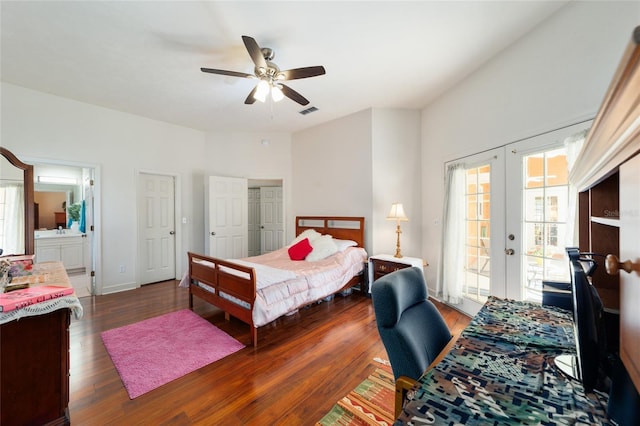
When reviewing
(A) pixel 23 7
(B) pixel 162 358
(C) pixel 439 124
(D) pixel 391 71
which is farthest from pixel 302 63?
(B) pixel 162 358

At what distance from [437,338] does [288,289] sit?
5.71 feet

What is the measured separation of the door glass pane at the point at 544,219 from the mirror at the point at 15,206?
15.8 feet

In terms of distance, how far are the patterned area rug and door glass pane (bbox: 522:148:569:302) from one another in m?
1.70

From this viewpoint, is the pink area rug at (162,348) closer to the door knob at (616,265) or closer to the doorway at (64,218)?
the doorway at (64,218)

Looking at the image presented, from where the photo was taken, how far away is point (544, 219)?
7.71ft

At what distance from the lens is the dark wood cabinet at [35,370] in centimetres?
138

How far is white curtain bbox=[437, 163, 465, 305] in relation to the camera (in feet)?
10.5

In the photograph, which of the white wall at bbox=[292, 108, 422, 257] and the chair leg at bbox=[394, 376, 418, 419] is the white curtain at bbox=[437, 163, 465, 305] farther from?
the chair leg at bbox=[394, 376, 418, 419]

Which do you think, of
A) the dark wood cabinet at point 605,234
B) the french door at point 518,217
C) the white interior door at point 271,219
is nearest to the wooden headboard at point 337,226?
the white interior door at point 271,219

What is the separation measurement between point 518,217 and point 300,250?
271 cm

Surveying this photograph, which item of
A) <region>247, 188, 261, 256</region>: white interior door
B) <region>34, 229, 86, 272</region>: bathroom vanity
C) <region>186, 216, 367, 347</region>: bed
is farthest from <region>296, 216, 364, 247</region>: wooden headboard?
<region>34, 229, 86, 272</region>: bathroom vanity

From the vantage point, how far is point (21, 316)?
4.41 feet

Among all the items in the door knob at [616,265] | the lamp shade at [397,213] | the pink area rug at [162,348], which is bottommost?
the pink area rug at [162,348]

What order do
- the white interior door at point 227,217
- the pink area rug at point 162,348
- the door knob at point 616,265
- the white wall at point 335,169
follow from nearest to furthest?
the door knob at point 616,265 < the pink area rug at point 162,348 < the white wall at point 335,169 < the white interior door at point 227,217
